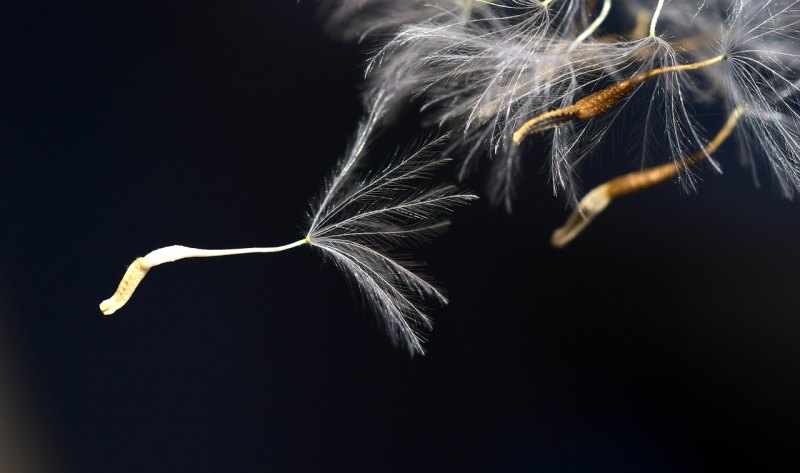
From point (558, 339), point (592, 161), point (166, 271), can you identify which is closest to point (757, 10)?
point (592, 161)

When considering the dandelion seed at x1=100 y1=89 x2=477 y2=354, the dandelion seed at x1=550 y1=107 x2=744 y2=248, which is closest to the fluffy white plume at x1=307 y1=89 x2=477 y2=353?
the dandelion seed at x1=100 y1=89 x2=477 y2=354

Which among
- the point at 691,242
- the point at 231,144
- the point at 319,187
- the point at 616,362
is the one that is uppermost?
the point at 231,144

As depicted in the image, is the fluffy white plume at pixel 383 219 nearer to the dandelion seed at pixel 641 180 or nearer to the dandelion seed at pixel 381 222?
the dandelion seed at pixel 381 222

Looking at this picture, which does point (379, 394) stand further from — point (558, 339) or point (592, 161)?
point (592, 161)

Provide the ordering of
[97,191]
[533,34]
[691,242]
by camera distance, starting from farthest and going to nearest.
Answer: [691,242]
[97,191]
[533,34]

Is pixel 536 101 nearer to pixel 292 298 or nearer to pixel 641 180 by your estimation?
pixel 641 180

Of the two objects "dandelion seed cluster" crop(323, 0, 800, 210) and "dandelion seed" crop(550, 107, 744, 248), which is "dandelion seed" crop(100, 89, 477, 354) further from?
"dandelion seed" crop(550, 107, 744, 248)

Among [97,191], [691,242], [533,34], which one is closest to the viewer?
[533,34]
